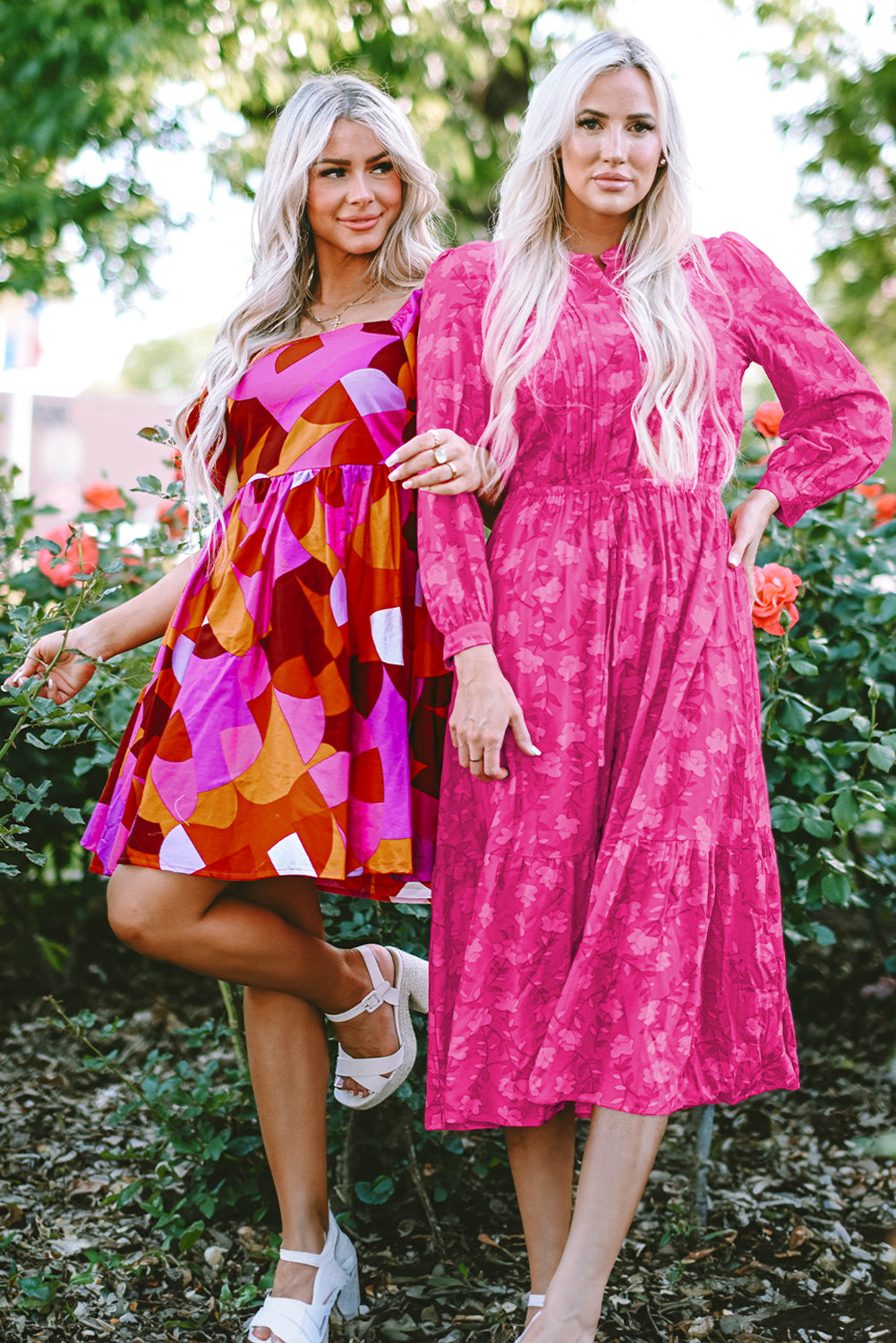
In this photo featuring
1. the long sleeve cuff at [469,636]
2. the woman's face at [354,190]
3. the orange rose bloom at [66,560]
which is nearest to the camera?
the long sleeve cuff at [469,636]

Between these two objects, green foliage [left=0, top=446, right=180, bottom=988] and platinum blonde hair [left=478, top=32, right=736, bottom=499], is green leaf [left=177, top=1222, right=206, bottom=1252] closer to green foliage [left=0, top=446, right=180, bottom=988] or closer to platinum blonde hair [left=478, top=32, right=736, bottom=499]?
green foliage [left=0, top=446, right=180, bottom=988]

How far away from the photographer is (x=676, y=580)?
171 centimetres

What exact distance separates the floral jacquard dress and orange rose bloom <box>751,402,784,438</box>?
0.88m

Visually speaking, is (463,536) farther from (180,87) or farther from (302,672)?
(180,87)

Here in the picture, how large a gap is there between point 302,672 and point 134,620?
1.47 ft

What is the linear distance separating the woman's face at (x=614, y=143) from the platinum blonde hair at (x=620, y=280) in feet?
0.04

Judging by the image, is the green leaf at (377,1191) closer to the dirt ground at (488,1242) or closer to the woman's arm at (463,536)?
the dirt ground at (488,1242)

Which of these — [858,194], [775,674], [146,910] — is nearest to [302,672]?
[146,910]

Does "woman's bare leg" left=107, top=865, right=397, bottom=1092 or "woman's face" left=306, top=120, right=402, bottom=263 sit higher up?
"woman's face" left=306, top=120, right=402, bottom=263

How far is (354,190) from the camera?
2.01 m

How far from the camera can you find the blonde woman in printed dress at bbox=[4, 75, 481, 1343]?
5.84ft

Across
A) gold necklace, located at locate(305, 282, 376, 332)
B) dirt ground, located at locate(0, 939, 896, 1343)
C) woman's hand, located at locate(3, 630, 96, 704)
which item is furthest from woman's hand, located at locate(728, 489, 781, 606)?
dirt ground, located at locate(0, 939, 896, 1343)

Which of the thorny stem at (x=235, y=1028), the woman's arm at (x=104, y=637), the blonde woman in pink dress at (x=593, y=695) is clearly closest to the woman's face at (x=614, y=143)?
the blonde woman in pink dress at (x=593, y=695)

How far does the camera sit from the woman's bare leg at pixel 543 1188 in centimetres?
173
